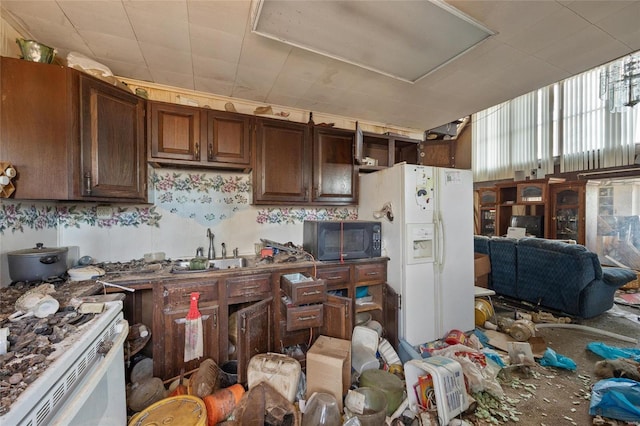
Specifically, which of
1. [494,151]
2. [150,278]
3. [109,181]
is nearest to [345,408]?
[150,278]

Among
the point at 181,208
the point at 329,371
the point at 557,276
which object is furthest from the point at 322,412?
the point at 557,276

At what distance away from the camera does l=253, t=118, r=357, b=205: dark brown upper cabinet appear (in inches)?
90.2

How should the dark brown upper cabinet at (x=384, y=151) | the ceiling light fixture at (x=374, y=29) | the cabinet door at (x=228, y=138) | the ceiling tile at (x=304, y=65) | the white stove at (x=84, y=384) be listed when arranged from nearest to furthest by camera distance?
the white stove at (x=84, y=384), the ceiling light fixture at (x=374, y=29), the ceiling tile at (x=304, y=65), the cabinet door at (x=228, y=138), the dark brown upper cabinet at (x=384, y=151)

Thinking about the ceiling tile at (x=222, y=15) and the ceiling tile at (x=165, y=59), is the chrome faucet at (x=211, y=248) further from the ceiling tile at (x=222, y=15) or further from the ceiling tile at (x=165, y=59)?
the ceiling tile at (x=222, y=15)

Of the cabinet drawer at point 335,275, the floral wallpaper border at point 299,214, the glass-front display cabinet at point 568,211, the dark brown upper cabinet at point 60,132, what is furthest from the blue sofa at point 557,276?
the dark brown upper cabinet at point 60,132

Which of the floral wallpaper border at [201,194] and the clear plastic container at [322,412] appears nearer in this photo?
the clear plastic container at [322,412]

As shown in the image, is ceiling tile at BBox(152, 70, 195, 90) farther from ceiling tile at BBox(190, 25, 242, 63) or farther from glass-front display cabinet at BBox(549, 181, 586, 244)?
glass-front display cabinet at BBox(549, 181, 586, 244)

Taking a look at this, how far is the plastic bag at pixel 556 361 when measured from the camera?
2.03m

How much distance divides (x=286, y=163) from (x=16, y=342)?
1.93m

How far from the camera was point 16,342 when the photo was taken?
2.73ft

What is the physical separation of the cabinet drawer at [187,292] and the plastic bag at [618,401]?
2599 millimetres

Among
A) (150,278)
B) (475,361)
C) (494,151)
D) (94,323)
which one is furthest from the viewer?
(494,151)

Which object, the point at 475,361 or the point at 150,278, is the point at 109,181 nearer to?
the point at 150,278

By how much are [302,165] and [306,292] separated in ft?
4.10
